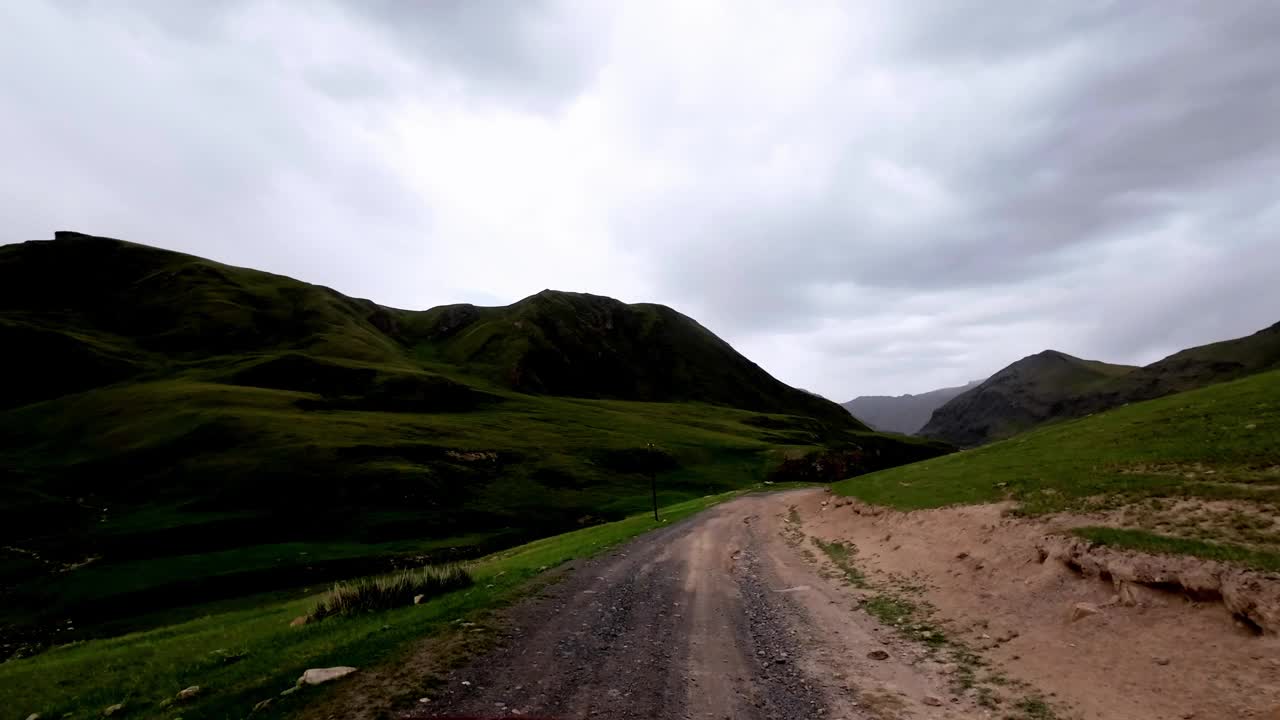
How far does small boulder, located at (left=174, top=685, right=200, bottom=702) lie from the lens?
13422 mm

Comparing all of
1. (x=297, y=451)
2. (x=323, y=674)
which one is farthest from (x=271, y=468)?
(x=323, y=674)

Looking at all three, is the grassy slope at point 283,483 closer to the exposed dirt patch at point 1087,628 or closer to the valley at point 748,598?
the valley at point 748,598

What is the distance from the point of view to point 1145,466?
73.9ft

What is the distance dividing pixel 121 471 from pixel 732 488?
3896 inches

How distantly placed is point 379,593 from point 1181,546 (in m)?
25.8

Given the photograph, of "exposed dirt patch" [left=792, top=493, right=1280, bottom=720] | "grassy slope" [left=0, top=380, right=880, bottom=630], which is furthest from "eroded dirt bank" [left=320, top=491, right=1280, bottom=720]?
"grassy slope" [left=0, top=380, right=880, bottom=630]

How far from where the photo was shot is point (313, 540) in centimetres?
6575

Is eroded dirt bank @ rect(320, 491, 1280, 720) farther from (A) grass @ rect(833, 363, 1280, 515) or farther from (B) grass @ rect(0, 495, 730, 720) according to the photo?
(A) grass @ rect(833, 363, 1280, 515)

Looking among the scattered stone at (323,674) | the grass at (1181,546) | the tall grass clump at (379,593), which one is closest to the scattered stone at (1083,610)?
the grass at (1181,546)

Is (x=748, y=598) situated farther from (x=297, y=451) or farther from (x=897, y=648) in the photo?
→ (x=297, y=451)

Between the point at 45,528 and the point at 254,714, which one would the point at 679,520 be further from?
the point at 45,528

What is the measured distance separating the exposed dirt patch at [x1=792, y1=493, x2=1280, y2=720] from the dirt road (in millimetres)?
2021

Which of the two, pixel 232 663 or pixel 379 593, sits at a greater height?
pixel 379 593

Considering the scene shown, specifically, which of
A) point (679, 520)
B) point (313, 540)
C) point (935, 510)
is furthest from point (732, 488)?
point (935, 510)
